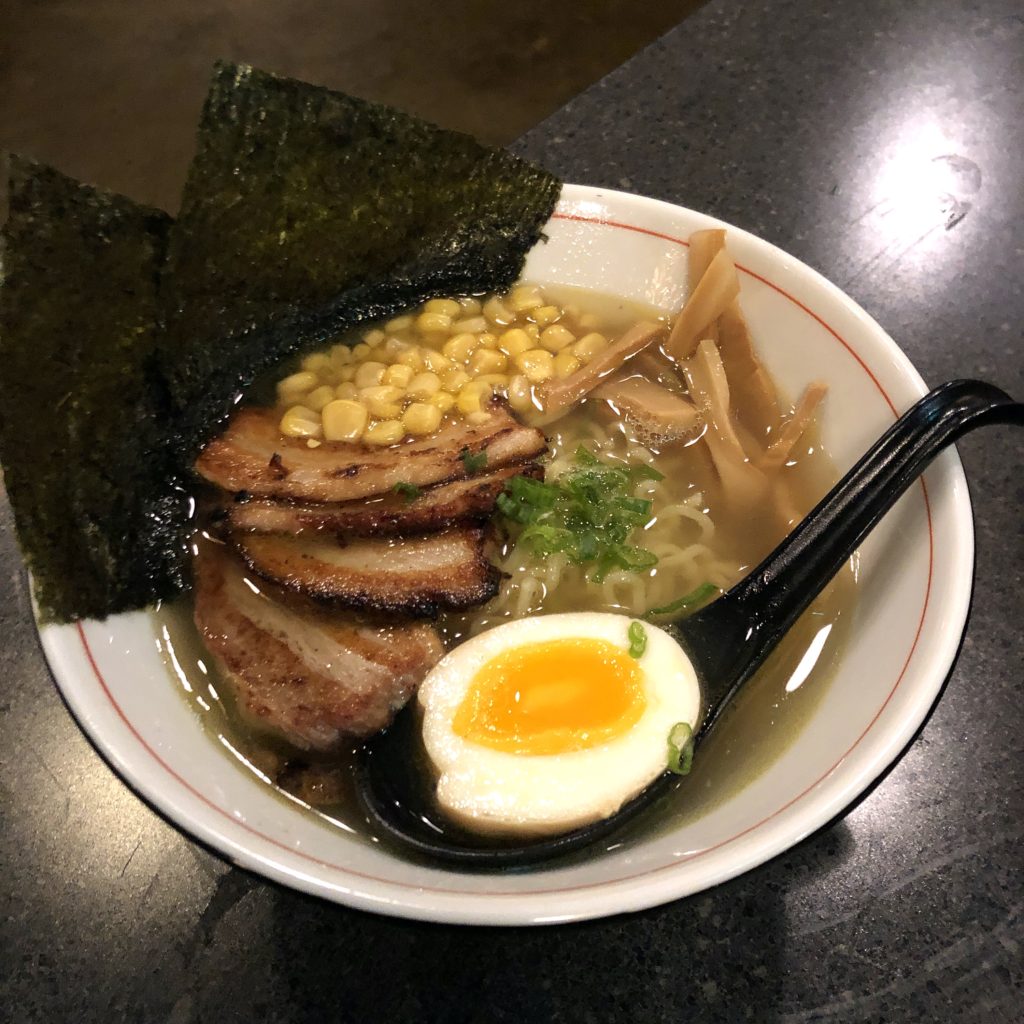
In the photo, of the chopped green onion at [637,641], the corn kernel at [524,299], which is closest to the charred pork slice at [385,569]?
the chopped green onion at [637,641]

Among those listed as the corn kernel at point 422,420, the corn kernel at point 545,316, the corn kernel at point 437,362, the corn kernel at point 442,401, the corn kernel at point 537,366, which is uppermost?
A: the corn kernel at point 545,316

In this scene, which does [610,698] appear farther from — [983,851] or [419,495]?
[983,851]

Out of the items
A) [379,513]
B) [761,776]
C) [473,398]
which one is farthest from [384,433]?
[761,776]

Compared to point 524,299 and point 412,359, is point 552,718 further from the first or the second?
point 524,299

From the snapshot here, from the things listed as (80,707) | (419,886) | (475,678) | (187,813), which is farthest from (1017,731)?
(80,707)

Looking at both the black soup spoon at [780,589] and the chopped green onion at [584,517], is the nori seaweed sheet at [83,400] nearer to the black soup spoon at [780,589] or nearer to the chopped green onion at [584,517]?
the black soup spoon at [780,589]

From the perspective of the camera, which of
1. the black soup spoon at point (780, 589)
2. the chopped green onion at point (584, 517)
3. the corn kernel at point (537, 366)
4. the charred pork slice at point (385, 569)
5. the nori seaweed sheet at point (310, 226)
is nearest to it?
the black soup spoon at point (780, 589)

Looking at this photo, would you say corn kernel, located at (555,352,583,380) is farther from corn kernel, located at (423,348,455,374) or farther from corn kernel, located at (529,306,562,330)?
corn kernel, located at (423,348,455,374)
